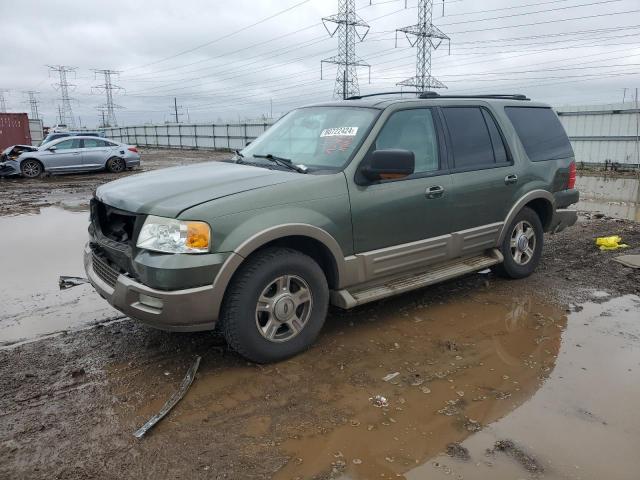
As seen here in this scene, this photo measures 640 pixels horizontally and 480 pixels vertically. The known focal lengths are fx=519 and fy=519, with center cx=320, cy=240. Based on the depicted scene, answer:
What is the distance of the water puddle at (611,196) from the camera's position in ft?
33.5

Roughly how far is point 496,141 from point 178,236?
342cm

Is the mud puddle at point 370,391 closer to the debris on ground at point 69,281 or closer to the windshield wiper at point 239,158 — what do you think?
the windshield wiper at point 239,158

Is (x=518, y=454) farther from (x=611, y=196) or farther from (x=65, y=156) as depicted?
(x=65, y=156)

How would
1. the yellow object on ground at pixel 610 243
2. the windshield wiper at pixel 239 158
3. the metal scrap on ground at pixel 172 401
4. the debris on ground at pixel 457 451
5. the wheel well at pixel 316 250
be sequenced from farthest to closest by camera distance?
the yellow object on ground at pixel 610 243 < the windshield wiper at pixel 239 158 < the wheel well at pixel 316 250 < the metal scrap on ground at pixel 172 401 < the debris on ground at pixel 457 451

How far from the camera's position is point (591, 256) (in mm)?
6684

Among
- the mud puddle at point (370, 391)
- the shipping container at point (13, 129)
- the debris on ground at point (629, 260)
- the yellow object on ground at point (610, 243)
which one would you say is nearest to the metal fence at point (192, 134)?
the shipping container at point (13, 129)

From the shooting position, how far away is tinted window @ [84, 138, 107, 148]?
18.9 m

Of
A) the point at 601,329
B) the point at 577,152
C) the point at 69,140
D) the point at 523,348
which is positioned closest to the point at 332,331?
the point at 523,348

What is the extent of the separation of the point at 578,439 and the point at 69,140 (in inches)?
764

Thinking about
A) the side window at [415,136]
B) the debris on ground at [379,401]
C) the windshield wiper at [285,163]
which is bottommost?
the debris on ground at [379,401]

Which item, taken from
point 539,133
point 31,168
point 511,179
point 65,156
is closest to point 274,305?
point 511,179

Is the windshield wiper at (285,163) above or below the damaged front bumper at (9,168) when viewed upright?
above

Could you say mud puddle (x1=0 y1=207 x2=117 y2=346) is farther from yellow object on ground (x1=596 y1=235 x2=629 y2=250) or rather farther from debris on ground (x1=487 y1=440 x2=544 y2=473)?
yellow object on ground (x1=596 y1=235 x2=629 y2=250)

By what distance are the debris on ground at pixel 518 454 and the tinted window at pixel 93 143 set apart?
19159 millimetres
